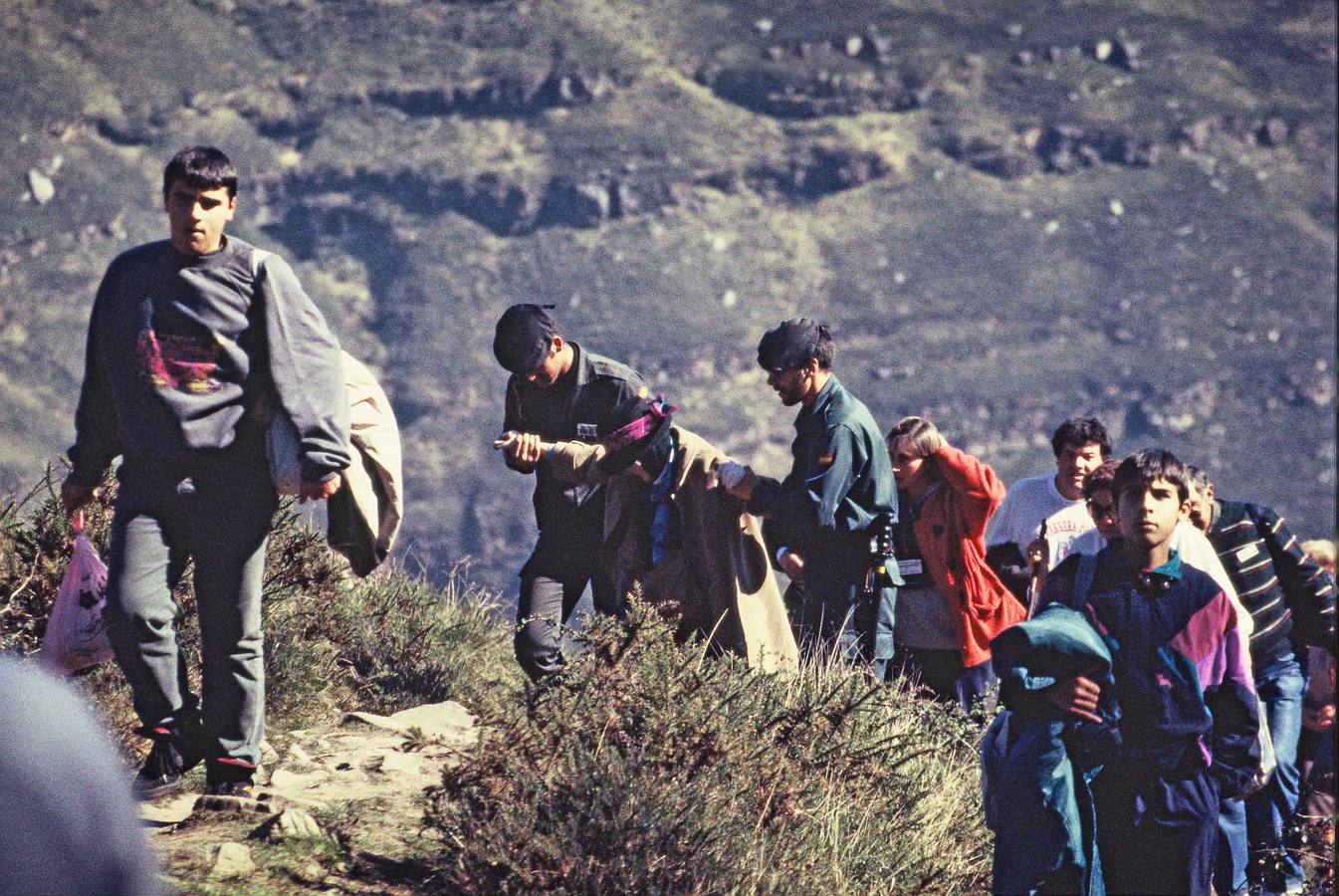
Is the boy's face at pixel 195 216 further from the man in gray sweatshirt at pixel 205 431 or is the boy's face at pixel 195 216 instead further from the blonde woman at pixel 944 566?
the blonde woman at pixel 944 566

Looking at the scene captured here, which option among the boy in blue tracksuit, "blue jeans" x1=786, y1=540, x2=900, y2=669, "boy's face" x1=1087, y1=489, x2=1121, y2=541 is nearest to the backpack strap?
the boy in blue tracksuit

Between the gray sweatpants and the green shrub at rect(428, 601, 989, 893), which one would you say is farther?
the gray sweatpants

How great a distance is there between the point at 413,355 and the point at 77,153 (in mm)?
35241

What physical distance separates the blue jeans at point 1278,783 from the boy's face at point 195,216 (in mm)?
3426

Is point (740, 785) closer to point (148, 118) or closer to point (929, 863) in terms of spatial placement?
point (929, 863)

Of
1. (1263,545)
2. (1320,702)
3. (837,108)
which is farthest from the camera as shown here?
(837,108)

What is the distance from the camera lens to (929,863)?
450 centimetres

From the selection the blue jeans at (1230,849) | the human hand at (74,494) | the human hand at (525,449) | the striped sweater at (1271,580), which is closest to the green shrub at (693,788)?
the blue jeans at (1230,849)

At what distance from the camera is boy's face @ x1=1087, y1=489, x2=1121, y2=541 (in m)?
5.11

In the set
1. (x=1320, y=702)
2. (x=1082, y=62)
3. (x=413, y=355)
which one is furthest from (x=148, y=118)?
(x=1320, y=702)

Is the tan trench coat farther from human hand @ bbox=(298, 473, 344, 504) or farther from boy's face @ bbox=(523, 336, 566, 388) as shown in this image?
human hand @ bbox=(298, 473, 344, 504)

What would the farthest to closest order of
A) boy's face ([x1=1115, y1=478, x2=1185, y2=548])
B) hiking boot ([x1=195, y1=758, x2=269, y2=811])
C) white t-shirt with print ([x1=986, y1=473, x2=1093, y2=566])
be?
white t-shirt with print ([x1=986, y1=473, x2=1093, y2=566])
hiking boot ([x1=195, y1=758, x2=269, y2=811])
boy's face ([x1=1115, y1=478, x2=1185, y2=548])

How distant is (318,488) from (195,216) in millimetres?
664

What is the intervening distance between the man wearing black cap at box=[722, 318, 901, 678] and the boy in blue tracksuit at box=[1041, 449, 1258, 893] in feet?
5.52
